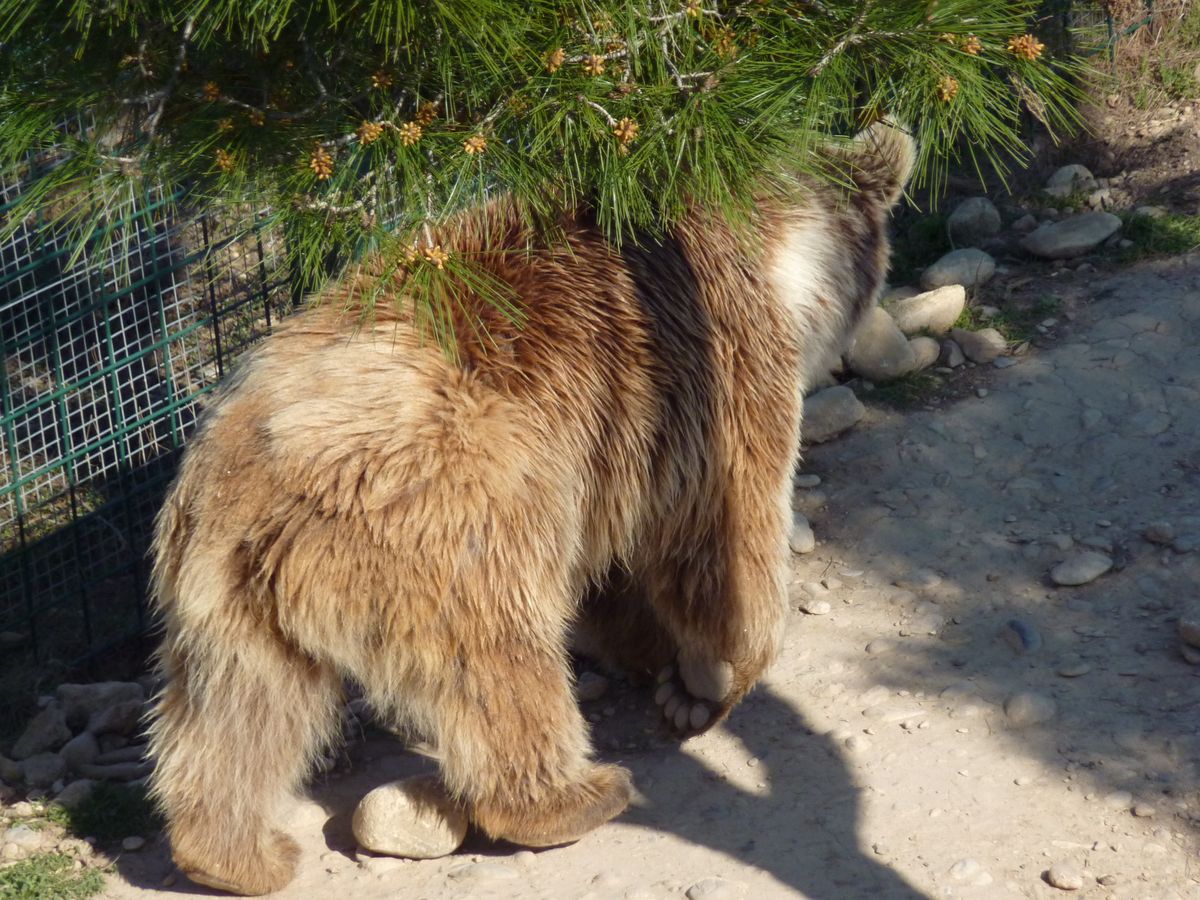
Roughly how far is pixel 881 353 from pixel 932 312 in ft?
1.46

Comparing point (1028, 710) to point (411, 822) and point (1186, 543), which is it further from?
point (411, 822)

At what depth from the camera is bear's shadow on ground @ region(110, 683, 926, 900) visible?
3.88 m

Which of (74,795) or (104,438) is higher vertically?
(104,438)

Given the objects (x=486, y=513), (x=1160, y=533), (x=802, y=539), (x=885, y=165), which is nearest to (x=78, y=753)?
(x=486, y=513)

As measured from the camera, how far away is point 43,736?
16.5 ft

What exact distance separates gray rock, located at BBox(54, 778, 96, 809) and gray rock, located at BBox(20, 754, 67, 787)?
0.35ft

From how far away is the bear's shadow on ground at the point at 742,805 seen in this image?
3.88 metres

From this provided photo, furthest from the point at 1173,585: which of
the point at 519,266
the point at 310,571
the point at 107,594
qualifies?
the point at 107,594

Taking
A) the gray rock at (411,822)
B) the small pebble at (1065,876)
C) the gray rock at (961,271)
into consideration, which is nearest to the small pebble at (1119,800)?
the small pebble at (1065,876)

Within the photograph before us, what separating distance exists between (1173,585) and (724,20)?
9.11 ft

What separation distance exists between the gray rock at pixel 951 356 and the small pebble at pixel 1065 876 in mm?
3052

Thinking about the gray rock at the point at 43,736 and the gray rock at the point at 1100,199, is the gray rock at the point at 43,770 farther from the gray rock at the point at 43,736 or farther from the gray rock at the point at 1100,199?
the gray rock at the point at 1100,199

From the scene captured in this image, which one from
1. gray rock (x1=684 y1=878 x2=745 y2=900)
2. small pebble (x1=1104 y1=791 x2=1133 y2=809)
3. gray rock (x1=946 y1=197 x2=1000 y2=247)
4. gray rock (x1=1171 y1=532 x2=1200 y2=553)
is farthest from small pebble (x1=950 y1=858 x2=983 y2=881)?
gray rock (x1=946 y1=197 x2=1000 y2=247)

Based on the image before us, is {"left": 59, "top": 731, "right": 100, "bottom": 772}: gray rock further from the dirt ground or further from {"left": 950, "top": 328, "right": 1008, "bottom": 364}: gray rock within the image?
{"left": 950, "top": 328, "right": 1008, "bottom": 364}: gray rock
